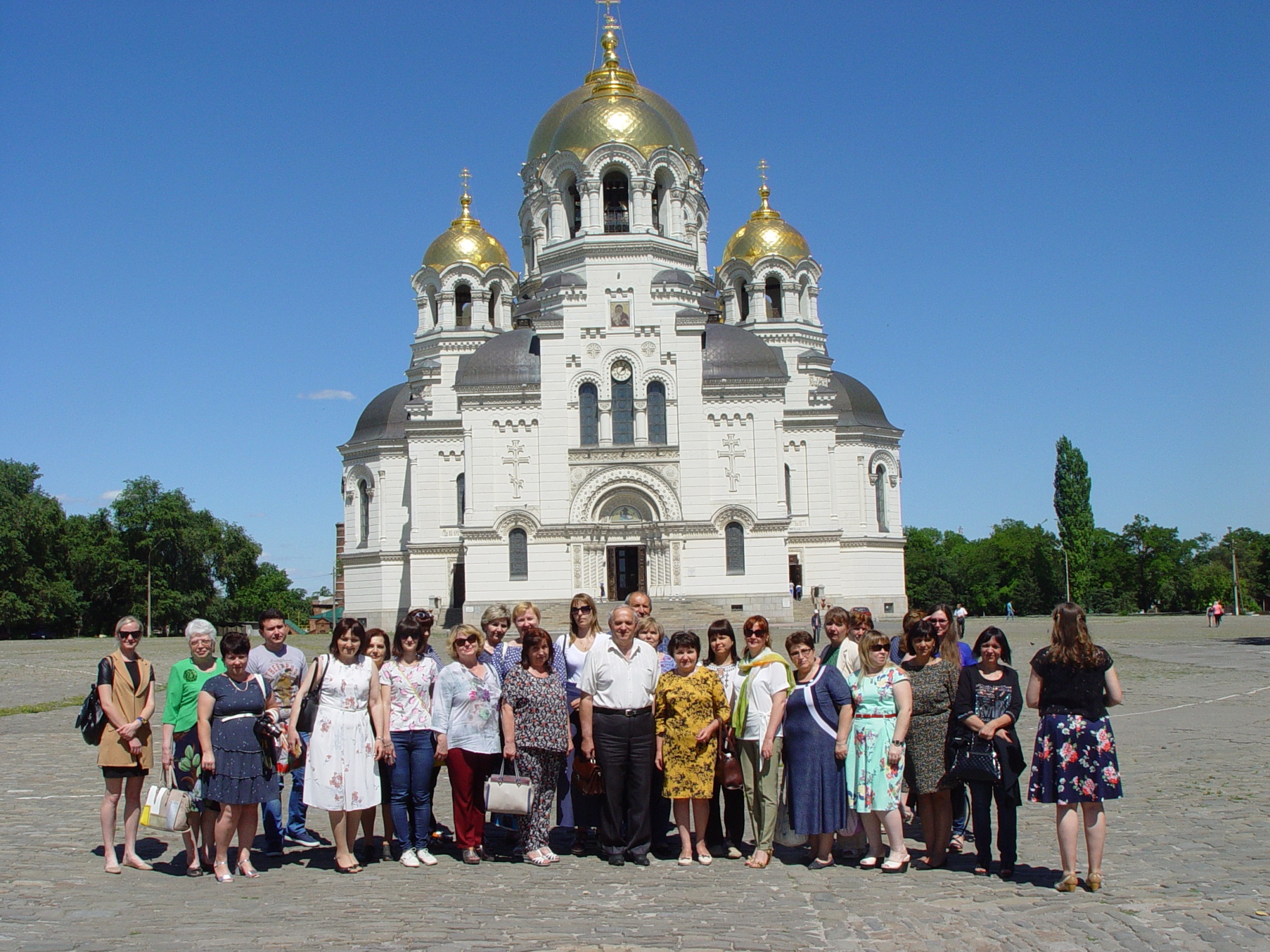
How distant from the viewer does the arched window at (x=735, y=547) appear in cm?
4122

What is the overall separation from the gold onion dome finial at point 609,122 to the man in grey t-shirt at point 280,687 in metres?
37.5

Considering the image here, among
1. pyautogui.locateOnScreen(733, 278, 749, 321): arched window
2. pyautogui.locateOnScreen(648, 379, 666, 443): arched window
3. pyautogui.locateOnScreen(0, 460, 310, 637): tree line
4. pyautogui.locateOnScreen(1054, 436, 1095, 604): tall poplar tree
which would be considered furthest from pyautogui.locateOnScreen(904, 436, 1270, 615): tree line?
pyautogui.locateOnScreen(0, 460, 310, 637): tree line

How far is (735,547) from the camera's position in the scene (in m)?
41.4

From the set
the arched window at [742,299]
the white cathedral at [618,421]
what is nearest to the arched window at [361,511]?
the white cathedral at [618,421]

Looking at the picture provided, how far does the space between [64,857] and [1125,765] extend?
9.95 m

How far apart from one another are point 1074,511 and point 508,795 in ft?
216

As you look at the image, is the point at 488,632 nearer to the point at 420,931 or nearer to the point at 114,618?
the point at 420,931

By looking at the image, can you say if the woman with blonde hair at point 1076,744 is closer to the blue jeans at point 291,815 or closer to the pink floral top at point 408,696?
the pink floral top at point 408,696

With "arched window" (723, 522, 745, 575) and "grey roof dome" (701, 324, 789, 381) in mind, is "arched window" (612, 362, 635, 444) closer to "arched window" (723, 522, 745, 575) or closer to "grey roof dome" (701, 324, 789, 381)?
"grey roof dome" (701, 324, 789, 381)

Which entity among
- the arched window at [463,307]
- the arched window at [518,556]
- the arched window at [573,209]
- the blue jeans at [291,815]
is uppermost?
the arched window at [573,209]

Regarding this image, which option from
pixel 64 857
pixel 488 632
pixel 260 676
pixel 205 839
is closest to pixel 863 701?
pixel 488 632

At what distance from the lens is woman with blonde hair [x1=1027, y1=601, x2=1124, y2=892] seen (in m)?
7.54

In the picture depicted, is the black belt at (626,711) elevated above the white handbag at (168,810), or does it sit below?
→ above

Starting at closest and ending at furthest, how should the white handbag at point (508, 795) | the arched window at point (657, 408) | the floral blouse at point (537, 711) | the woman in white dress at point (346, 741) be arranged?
the woman in white dress at point (346, 741) < the white handbag at point (508, 795) < the floral blouse at point (537, 711) < the arched window at point (657, 408)
